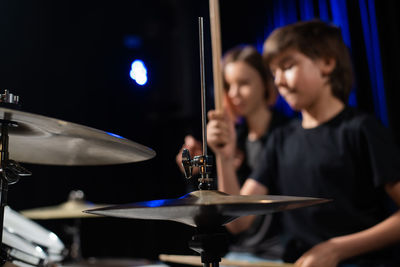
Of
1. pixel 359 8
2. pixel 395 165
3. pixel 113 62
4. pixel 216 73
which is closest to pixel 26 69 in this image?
pixel 113 62

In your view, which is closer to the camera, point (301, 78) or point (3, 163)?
point (3, 163)

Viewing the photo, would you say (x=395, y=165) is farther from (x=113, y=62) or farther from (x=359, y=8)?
(x=113, y=62)

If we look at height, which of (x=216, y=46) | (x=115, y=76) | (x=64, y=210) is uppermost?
(x=115, y=76)

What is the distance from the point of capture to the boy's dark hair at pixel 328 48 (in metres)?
1.16

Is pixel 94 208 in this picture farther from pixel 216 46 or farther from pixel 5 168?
pixel 216 46

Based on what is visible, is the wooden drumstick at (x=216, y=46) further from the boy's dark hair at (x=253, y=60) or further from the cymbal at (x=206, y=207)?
the cymbal at (x=206, y=207)

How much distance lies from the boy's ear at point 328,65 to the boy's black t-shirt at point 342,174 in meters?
0.13

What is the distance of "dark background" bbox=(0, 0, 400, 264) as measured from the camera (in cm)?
157

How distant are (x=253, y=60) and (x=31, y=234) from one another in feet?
3.30

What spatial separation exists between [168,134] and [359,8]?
1089 millimetres

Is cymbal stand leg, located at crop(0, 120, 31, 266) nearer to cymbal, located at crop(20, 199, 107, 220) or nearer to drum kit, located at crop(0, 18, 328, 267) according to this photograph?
drum kit, located at crop(0, 18, 328, 267)

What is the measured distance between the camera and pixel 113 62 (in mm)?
1927

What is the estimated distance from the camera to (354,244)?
922mm

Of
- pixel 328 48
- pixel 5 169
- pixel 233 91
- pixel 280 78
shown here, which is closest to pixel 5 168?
pixel 5 169
